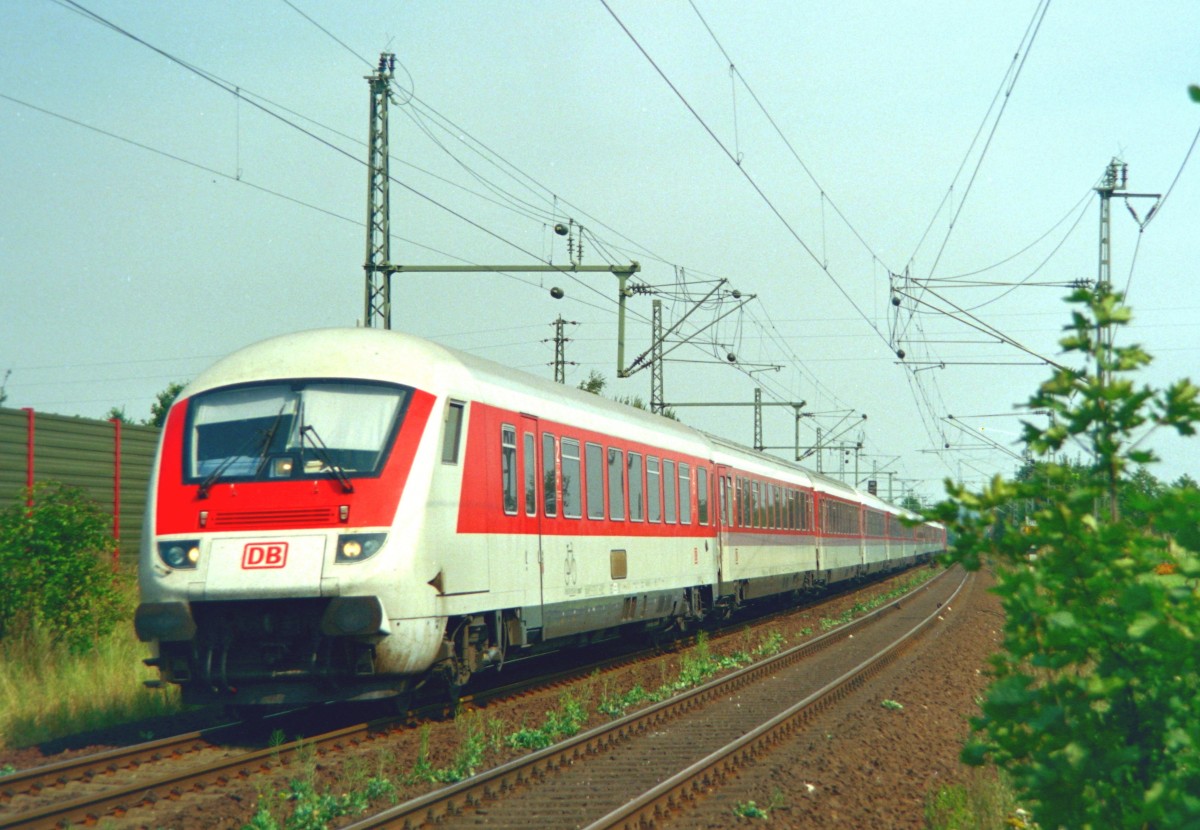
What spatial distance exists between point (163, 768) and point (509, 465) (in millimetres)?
4477

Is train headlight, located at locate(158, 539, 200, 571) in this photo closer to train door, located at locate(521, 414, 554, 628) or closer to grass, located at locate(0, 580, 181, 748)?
grass, located at locate(0, 580, 181, 748)

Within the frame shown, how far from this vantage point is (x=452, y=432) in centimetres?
1134

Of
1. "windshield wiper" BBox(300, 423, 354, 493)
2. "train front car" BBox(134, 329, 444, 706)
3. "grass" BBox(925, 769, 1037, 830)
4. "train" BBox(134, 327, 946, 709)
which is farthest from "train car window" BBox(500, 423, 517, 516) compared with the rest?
"grass" BBox(925, 769, 1037, 830)

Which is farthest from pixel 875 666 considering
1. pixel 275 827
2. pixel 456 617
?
pixel 275 827

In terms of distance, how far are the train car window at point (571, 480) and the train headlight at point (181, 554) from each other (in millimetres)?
4687

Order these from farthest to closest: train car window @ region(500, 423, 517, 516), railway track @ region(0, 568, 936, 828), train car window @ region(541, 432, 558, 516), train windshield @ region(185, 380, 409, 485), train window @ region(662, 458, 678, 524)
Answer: train window @ region(662, 458, 678, 524)
train car window @ region(541, 432, 558, 516)
train car window @ region(500, 423, 517, 516)
train windshield @ region(185, 380, 409, 485)
railway track @ region(0, 568, 936, 828)

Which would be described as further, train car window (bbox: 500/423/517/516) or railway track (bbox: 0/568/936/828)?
train car window (bbox: 500/423/517/516)

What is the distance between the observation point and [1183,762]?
4168 mm

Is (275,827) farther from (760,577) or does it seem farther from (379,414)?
(760,577)

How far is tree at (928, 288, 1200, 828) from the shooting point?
436 cm

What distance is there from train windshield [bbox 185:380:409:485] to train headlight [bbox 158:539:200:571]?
0.55 m

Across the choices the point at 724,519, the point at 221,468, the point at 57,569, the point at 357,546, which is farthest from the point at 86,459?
the point at 724,519

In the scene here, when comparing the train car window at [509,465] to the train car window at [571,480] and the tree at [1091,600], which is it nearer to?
the train car window at [571,480]

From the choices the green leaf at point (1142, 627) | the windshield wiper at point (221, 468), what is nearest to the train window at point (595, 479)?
the windshield wiper at point (221, 468)
